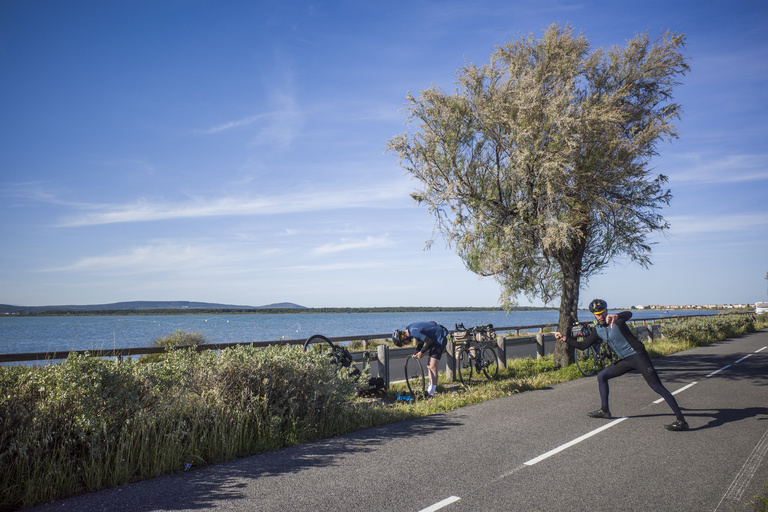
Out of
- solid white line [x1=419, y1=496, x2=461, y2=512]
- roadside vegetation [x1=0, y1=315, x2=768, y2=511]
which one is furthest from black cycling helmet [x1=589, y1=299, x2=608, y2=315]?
solid white line [x1=419, y1=496, x2=461, y2=512]

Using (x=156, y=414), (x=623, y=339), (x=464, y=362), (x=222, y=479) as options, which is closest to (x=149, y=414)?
(x=156, y=414)

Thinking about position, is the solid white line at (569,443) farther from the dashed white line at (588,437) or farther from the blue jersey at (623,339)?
the blue jersey at (623,339)

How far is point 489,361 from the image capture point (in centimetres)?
1251

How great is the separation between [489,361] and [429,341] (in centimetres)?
309

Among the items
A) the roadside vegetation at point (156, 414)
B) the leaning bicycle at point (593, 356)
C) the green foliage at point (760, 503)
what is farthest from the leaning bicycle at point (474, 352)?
the green foliage at point (760, 503)

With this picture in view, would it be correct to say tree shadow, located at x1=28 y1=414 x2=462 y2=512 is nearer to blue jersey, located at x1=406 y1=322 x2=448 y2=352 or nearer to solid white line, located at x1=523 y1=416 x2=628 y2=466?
solid white line, located at x1=523 y1=416 x2=628 y2=466

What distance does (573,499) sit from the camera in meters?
4.41

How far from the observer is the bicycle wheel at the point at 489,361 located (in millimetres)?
12345

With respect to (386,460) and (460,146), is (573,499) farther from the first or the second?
(460,146)

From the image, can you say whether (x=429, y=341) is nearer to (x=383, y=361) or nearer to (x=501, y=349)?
(x=383, y=361)

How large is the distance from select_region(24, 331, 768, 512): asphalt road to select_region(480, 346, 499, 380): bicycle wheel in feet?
12.7

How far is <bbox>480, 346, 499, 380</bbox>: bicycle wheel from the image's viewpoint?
40.5ft

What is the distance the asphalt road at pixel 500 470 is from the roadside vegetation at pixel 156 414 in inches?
11.1

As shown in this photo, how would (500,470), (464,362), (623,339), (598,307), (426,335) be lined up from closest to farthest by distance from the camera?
(500,470) → (623,339) → (598,307) → (426,335) → (464,362)
